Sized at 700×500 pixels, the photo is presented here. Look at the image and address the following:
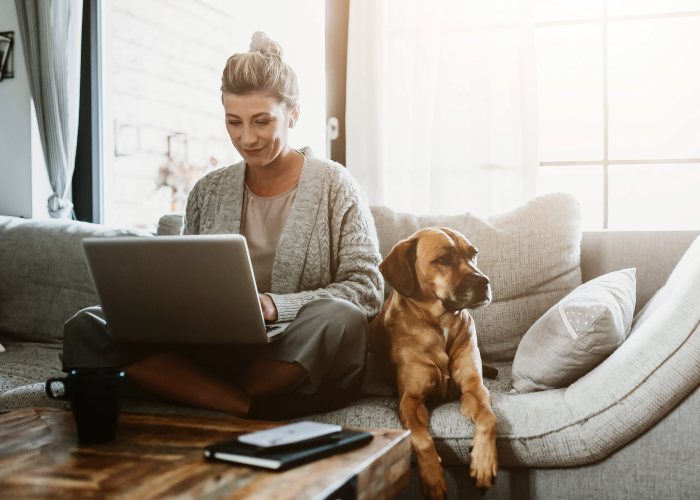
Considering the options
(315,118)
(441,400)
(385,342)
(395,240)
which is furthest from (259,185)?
(315,118)

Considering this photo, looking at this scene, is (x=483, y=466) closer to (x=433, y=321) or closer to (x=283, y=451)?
(x=433, y=321)

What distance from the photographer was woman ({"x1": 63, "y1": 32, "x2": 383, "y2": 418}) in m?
1.23

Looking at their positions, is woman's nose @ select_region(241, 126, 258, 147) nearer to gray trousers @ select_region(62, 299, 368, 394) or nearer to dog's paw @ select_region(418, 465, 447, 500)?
gray trousers @ select_region(62, 299, 368, 394)

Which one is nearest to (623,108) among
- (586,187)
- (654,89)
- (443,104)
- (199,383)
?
(654,89)

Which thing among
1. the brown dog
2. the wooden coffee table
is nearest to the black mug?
the wooden coffee table

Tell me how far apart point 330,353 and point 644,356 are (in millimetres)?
641

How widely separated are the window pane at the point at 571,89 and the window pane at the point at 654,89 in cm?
6

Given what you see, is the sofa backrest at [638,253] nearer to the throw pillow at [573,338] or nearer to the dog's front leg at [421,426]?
the throw pillow at [573,338]

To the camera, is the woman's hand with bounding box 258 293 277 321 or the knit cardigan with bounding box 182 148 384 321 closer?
the woman's hand with bounding box 258 293 277 321

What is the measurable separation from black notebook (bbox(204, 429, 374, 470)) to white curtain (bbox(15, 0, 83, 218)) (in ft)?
8.33

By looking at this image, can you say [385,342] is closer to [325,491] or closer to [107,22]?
[325,491]

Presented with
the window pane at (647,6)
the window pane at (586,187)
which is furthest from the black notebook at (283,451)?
the window pane at (647,6)

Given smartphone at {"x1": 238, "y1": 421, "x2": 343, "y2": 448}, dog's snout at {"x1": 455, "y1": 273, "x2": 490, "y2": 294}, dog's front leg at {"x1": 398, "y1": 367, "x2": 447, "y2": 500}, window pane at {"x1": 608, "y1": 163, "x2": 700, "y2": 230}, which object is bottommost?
dog's front leg at {"x1": 398, "y1": 367, "x2": 447, "y2": 500}

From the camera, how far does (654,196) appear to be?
8.47 feet
